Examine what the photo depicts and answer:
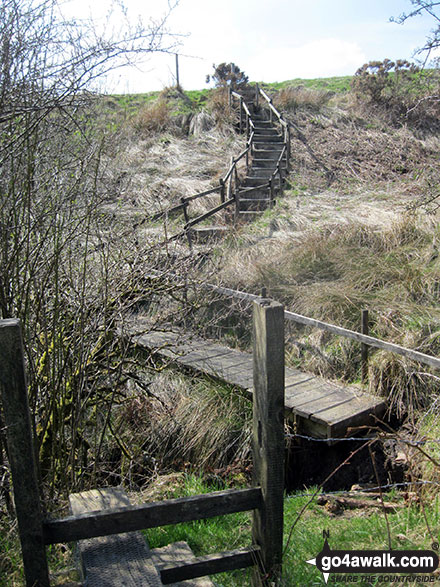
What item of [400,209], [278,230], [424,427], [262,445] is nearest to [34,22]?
[262,445]

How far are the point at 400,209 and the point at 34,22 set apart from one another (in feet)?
31.2

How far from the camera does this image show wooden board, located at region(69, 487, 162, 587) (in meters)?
2.46

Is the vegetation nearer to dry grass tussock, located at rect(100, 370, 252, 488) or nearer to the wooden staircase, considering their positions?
dry grass tussock, located at rect(100, 370, 252, 488)

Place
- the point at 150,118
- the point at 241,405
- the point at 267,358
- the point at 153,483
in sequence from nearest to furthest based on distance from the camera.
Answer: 1. the point at 267,358
2. the point at 153,483
3. the point at 241,405
4. the point at 150,118

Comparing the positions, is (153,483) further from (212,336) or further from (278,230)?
(278,230)

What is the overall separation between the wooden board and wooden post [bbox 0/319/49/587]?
0.72 feet

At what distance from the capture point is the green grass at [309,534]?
3.37 metres

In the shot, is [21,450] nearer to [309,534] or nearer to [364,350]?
[309,534]

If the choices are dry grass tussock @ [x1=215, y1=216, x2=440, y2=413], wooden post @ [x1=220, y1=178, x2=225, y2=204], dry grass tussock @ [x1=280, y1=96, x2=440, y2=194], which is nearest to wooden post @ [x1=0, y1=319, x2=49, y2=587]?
dry grass tussock @ [x1=215, y1=216, x2=440, y2=413]

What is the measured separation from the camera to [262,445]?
2793 millimetres

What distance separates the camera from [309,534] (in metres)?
3.83

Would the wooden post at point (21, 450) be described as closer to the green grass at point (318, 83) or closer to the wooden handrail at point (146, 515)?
the wooden handrail at point (146, 515)

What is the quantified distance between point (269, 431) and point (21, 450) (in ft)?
3.75

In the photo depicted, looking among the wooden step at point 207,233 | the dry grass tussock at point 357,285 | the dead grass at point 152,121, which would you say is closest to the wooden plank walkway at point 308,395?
the dry grass tussock at point 357,285
